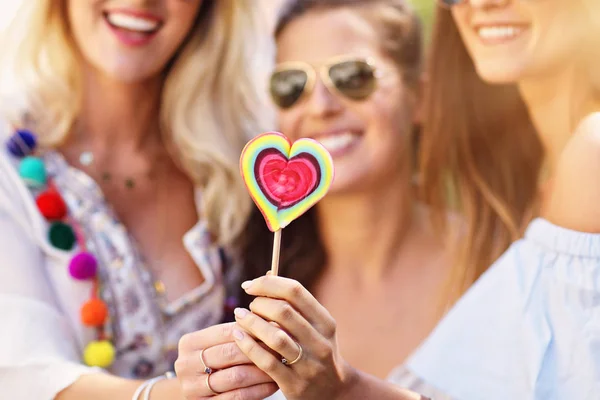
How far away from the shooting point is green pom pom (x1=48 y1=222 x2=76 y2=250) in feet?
Result: 6.70

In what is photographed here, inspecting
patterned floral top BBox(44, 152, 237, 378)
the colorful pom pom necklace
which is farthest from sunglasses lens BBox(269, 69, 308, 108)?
the colorful pom pom necklace

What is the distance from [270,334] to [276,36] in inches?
53.1

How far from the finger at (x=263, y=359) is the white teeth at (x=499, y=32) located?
1.12 m

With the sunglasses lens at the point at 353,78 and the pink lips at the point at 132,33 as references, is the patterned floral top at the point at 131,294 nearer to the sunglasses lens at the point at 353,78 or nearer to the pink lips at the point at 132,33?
the pink lips at the point at 132,33

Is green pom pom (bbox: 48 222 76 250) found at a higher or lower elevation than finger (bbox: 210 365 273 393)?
higher

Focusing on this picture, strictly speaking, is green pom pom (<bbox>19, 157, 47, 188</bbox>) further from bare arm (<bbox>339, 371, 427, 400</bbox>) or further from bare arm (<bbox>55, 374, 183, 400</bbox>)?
bare arm (<bbox>339, 371, 427, 400</bbox>)

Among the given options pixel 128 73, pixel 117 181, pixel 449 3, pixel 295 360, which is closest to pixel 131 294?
pixel 117 181

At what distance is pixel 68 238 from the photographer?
2.06 metres

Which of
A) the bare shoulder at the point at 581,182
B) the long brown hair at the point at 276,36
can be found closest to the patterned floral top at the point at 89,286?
the long brown hair at the point at 276,36

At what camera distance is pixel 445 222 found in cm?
238

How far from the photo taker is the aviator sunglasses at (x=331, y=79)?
7.15 ft

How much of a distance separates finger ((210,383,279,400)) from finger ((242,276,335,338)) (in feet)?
0.56

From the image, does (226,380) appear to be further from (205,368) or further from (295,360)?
(295,360)

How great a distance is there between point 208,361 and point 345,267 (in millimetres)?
1047
